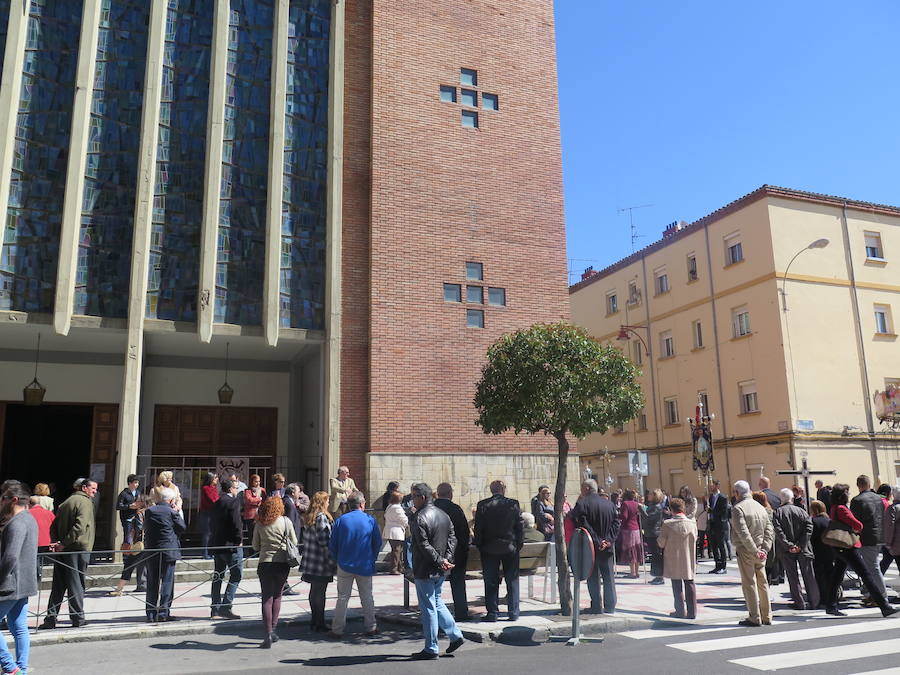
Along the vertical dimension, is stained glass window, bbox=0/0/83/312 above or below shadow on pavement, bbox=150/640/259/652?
above

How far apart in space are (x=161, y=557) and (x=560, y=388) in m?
5.48

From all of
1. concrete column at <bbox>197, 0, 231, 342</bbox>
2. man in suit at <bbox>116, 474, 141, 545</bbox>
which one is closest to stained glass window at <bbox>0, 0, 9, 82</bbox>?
concrete column at <bbox>197, 0, 231, 342</bbox>

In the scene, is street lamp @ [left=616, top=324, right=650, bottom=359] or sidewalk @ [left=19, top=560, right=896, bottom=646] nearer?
sidewalk @ [left=19, top=560, right=896, bottom=646]

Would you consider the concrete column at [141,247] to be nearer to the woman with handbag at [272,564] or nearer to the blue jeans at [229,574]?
the blue jeans at [229,574]

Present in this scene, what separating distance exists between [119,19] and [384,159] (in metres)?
5.99

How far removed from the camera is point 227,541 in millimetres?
10539

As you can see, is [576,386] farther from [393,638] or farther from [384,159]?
[384,159]

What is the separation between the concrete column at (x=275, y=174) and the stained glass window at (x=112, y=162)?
259 cm

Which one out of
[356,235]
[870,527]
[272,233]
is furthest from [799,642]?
[272,233]

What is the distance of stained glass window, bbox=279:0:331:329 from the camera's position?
15.9 m

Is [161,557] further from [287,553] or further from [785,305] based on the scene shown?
[785,305]

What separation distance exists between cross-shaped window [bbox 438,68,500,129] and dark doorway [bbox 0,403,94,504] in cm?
1112

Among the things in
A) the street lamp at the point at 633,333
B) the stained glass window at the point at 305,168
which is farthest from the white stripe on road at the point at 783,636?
the street lamp at the point at 633,333

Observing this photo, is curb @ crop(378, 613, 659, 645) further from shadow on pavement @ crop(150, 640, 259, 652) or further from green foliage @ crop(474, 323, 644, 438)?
green foliage @ crop(474, 323, 644, 438)
